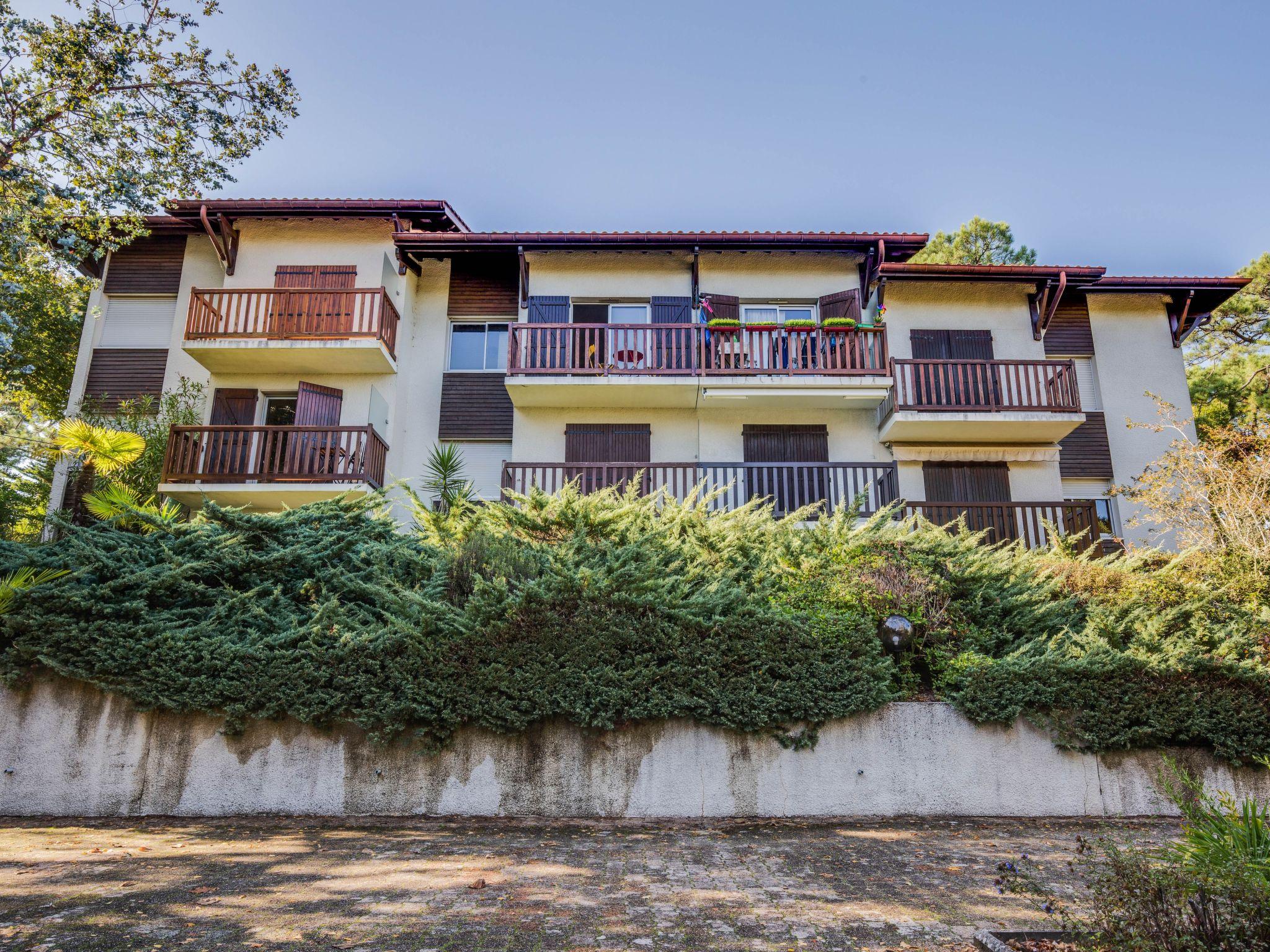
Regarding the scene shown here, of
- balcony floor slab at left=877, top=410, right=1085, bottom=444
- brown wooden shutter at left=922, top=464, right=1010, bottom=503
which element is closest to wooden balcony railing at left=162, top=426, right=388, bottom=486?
balcony floor slab at left=877, top=410, right=1085, bottom=444

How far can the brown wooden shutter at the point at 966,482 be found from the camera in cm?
1539

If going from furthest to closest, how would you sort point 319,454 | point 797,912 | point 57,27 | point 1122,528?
point 1122,528 → point 319,454 → point 57,27 → point 797,912

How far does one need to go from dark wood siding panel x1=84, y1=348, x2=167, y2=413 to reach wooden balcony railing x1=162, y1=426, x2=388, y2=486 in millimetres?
2387

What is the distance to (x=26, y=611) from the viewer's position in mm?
7883

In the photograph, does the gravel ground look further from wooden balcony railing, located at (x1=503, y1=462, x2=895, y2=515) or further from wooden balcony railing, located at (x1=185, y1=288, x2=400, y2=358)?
wooden balcony railing, located at (x1=185, y1=288, x2=400, y2=358)

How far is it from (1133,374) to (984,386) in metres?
4.33

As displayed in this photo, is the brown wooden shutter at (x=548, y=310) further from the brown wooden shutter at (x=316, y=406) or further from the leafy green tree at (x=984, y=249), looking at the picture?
the leafy green tree at (x=984, y=249)

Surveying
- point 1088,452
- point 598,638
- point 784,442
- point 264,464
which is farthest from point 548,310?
point 1088,452

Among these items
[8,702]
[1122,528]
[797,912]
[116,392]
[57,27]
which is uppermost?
[57,27]

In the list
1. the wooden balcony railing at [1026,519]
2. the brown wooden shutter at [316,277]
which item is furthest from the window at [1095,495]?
the brown wooden shutter at [316,277]

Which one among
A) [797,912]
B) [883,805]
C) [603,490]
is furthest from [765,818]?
[603,490]

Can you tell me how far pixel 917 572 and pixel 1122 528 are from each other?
9269 millimetres

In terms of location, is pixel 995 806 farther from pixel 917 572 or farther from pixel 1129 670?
pixel 917 572

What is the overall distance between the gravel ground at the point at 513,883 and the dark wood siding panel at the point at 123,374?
10.8 metres
